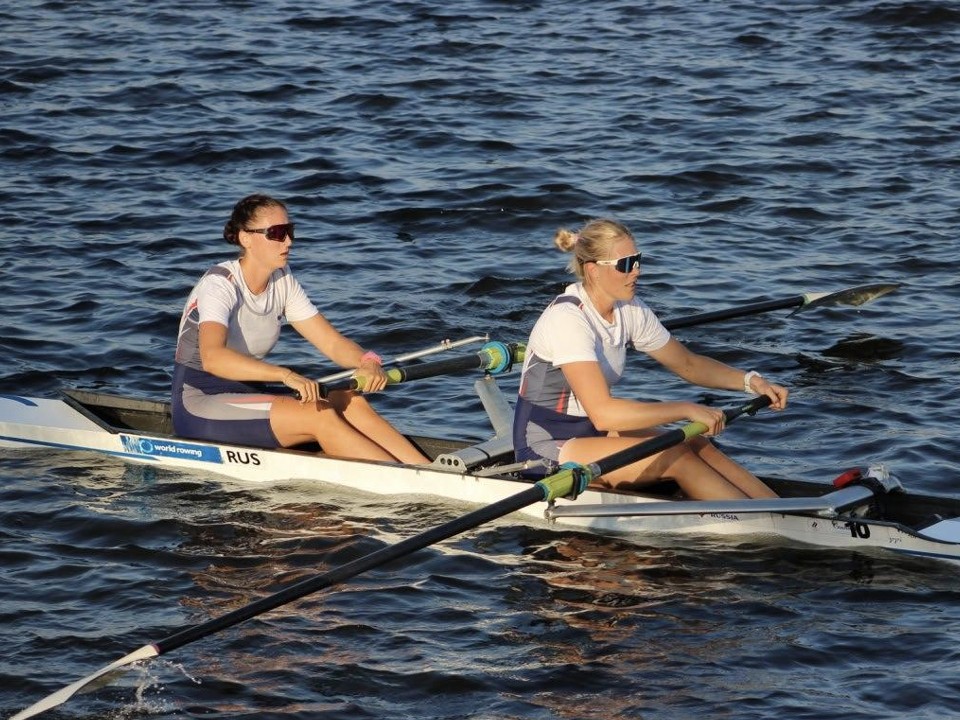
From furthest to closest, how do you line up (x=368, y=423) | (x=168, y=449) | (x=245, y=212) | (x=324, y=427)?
(x=168, y=449) < (x=368, y=423) < (x=324, y=427) < (x=245, y=212)

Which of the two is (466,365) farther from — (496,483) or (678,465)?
(678,465)

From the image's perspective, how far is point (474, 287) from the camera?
42.0ft

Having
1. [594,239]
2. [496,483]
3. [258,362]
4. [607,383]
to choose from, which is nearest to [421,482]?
[496,483]

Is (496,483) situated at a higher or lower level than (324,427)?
lower

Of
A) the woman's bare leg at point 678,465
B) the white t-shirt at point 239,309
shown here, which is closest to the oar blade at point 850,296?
the woman's bare leg at point 678,465

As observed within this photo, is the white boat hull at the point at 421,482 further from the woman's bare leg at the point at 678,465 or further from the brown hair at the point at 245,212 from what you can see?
the brown hair at the point at 245,212

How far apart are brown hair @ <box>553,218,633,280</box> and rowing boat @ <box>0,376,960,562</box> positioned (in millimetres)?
1266

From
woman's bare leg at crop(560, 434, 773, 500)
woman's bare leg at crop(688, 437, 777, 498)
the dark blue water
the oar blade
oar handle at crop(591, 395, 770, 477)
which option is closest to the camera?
the dark blue water

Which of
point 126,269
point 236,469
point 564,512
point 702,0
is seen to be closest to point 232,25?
point 702,0

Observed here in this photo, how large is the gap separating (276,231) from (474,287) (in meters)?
4.46

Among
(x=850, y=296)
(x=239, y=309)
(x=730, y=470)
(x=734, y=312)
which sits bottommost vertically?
(x=730, y=470)

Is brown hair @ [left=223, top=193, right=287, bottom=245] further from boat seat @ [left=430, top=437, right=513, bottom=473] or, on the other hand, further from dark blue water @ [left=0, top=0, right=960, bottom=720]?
boat seat @ [left=430, top=437, right=513, bottom=473]

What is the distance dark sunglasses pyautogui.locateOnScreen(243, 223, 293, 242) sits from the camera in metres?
8.45

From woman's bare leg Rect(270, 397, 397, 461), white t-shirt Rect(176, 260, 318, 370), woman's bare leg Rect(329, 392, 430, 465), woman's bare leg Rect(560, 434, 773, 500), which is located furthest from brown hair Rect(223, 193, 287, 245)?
woman's bare leg Rect(560, 434, 773, 500)
